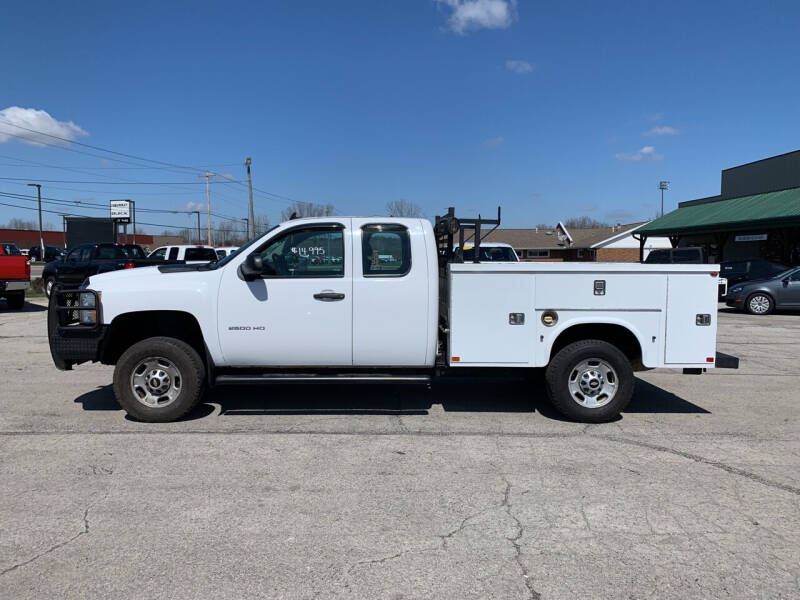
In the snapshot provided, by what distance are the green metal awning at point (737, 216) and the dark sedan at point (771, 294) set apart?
7.11 metres

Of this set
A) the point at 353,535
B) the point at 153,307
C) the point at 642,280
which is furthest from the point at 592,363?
the point at 153,307

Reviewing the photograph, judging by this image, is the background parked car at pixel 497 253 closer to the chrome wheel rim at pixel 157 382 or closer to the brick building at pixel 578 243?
the chrome wheel rim at pixel 157 382

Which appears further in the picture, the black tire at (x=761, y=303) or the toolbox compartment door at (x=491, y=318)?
the black tire at (x=761, y=303)

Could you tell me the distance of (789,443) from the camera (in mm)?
5492

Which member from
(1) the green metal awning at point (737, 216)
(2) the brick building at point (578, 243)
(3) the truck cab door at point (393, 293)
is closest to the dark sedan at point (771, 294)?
(1) the green metal awning at point (737, 216)

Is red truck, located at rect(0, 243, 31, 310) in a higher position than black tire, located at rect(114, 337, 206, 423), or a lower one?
higher

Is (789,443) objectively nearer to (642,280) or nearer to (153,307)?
(642,280)

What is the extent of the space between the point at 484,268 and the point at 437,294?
514 mm

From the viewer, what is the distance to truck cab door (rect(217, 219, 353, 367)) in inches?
228

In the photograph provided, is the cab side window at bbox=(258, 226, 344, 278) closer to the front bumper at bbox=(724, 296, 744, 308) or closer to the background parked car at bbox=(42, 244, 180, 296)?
the background parked car at bbox=(42, 244, 180, 296)

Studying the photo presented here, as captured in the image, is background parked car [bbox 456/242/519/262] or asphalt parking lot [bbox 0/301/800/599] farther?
background parked car [bbox 456/242/519/262]

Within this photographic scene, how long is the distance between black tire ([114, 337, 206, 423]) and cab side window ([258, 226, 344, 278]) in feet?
3.90

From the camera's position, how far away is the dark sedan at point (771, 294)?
1702 centimetres

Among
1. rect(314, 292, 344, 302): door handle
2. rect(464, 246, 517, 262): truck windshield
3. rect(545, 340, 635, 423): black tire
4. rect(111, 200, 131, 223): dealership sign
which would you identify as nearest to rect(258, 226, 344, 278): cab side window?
rect(314, 292, 344, 302): door handle
